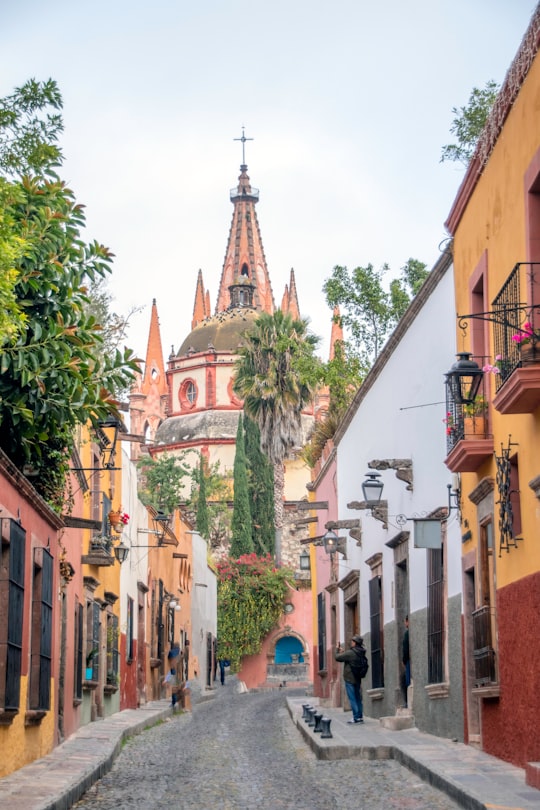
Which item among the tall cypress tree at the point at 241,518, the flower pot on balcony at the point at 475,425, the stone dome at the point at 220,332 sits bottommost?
the flower pot on balcony at the point at 475,425

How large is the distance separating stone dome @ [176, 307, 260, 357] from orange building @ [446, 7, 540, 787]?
2436 inches

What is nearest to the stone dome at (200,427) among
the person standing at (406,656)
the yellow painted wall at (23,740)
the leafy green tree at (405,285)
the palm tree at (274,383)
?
the palm tree at (274,383)

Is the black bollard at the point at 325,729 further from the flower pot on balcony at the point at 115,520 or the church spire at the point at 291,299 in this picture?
the church spire at the point at 291,299

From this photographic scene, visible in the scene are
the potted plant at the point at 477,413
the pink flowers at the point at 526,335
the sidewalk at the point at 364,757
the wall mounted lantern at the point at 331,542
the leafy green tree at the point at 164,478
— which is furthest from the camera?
the leafy green tree at the point at 164,478

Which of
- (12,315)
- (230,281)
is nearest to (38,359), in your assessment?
(12,315)

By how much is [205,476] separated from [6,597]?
192ft

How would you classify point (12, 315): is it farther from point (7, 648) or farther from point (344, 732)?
point (344, 732)

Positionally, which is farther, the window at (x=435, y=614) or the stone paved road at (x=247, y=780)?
the window at (x=435, y=614)

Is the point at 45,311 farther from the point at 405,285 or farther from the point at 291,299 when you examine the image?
the point at 291,299

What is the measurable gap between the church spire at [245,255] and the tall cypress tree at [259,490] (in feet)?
81.1

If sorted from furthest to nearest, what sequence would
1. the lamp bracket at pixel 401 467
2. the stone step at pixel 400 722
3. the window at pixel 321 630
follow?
1. the window at pixel 321 630
2. the lamp bracket at pixel 401 467
3. the stone step at pixel 400 722

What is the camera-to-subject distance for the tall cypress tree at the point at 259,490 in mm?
57719

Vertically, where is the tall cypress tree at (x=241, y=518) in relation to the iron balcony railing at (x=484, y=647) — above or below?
above

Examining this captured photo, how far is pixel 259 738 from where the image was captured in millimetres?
19484
